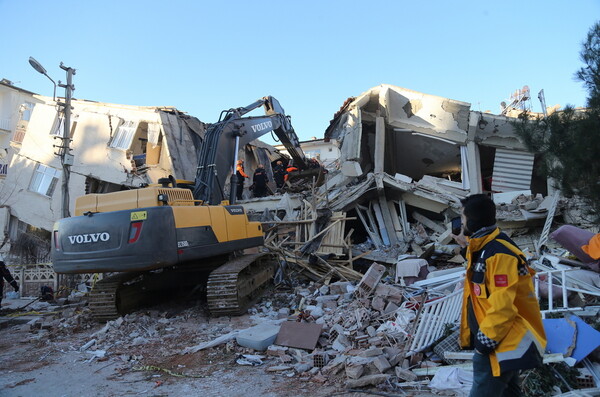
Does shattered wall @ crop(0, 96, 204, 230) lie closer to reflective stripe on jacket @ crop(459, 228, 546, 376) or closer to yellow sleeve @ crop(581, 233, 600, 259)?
yellow sleeve @ crop(581, 233, 600, 259)

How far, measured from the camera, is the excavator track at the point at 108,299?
7074 millimetres

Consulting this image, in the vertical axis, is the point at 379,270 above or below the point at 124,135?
below

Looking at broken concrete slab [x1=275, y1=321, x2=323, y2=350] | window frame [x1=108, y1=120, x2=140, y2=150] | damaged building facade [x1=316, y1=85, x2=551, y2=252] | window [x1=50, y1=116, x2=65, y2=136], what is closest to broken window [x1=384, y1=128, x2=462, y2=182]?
damaged building facade [x1=316, y1=85, x2=551, y2=252]

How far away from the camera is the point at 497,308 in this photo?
7.16 feet

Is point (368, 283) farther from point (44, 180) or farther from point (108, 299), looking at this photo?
point (44, 180)

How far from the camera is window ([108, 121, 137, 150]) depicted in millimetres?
16812

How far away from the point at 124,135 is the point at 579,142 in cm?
1605

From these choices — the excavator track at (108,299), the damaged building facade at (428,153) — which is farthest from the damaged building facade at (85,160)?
the excavator track at (108,299)

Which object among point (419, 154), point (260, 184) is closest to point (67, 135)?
point (260, 184)

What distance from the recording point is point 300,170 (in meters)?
15.1

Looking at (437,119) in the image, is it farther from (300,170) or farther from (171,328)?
(171,328)

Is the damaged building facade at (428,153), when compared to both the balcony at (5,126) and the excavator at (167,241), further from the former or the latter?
the balcony at (5,126)

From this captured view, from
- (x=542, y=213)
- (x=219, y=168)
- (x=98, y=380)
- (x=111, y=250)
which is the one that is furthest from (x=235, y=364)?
(x=542, y=213)

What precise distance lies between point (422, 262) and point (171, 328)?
467 cm
